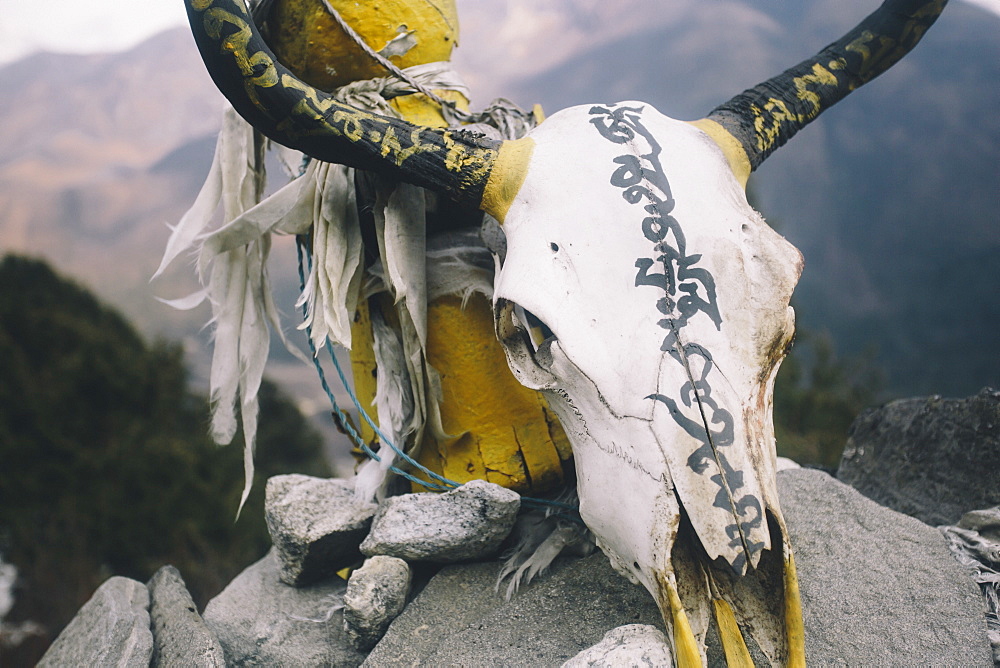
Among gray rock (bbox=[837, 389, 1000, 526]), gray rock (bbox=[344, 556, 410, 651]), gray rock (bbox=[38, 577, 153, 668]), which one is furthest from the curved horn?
gray rock (bbox=[38, 577, 153, 668])

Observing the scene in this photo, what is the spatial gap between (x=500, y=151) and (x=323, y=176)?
1.29ft

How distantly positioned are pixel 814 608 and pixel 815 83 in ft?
3.13

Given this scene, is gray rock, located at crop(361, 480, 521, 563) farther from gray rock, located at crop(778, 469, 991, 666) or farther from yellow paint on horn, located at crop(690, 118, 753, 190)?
yellow paint on horn, located at crop(690, 118, 753, 190)

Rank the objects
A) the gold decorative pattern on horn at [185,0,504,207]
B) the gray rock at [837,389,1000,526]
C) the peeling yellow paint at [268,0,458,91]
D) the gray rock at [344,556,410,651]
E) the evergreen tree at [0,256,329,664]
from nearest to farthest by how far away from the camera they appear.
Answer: the gold decorative pattern on horn at [185,0,504,207], the gray rock at [344,556,410,651], the peeling yellow paint at [268,0,458,91], the gray rock at [837,389,1000,526], the evergreen tree at [0,256,329,664]

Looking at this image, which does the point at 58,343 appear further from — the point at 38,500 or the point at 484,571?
the point at 484,571

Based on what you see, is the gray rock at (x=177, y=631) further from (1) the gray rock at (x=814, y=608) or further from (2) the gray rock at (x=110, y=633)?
(1) the gray rock at (x=814, y=608)

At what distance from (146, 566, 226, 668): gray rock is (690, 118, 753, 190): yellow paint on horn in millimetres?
1234

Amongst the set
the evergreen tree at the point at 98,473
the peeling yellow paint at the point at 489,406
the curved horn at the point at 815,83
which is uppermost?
the curved horn at the point at 815,83

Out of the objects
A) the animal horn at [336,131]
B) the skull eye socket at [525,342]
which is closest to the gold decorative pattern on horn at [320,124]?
the animal horn at [336,131]

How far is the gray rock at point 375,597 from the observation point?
135cm

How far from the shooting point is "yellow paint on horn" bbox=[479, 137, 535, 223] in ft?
4.09

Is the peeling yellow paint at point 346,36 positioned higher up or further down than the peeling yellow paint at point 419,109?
higher up

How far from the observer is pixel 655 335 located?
3.51 feet

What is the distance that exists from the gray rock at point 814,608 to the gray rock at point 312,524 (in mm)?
245
